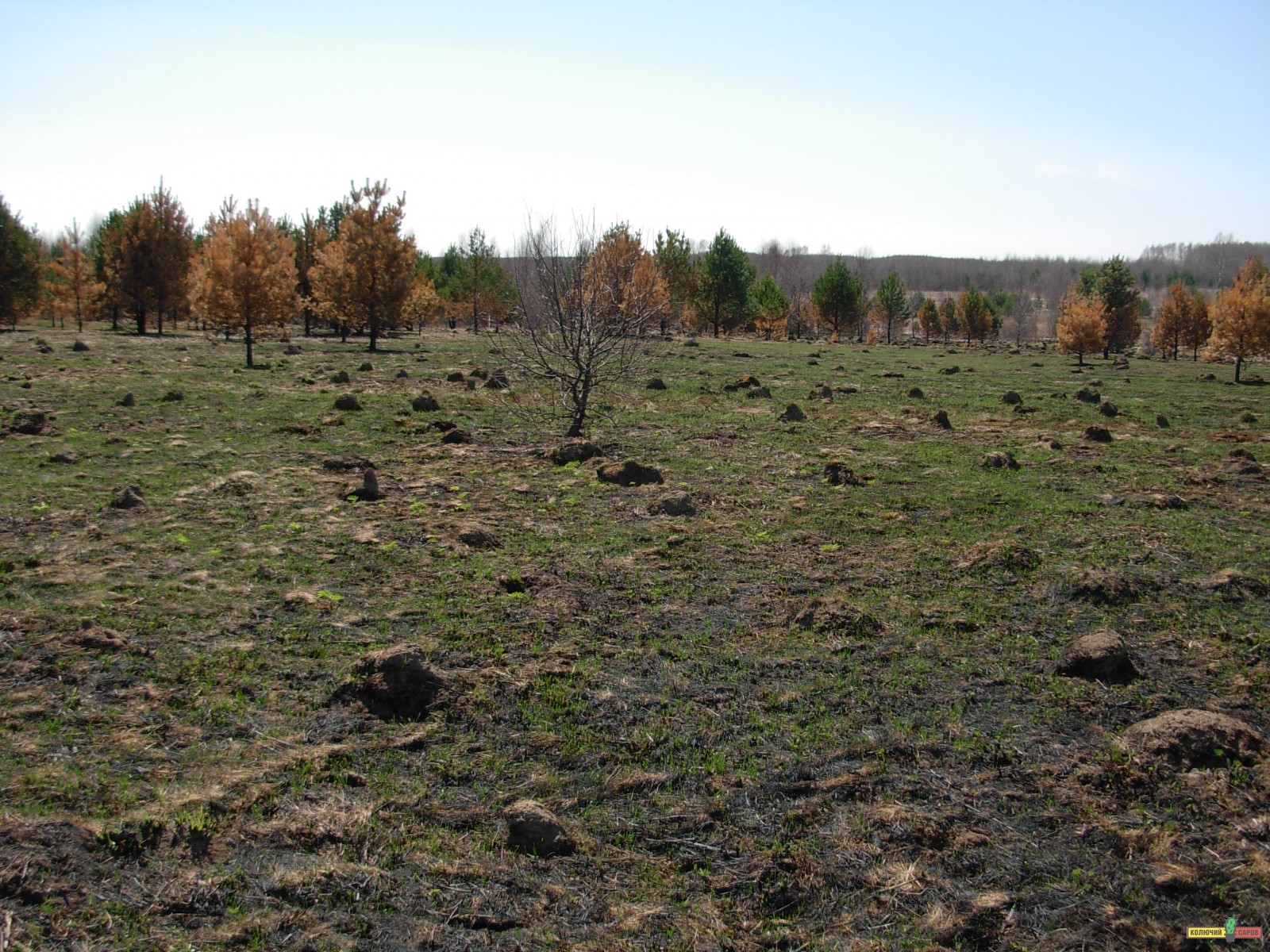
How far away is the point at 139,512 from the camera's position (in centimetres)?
944

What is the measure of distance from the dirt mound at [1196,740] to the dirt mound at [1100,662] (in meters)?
0.79

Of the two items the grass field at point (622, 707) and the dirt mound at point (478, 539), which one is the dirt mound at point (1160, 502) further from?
the dirt mound at point (478, 539)

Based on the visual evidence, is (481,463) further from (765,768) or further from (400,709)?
(765,768)

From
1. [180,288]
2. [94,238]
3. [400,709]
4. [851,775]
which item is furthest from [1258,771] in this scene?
[94,238]

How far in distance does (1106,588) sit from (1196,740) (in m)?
2.83

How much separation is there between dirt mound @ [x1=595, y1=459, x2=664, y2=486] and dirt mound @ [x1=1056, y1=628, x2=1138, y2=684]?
667cm

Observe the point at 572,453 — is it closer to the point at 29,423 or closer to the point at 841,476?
the point at 841,476

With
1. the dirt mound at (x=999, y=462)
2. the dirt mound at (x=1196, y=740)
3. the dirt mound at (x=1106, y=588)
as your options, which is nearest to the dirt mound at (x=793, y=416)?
the dirt mound at (x=999, y=462)

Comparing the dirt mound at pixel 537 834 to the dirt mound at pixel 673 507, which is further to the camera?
the dirt mound at pixel 673 507

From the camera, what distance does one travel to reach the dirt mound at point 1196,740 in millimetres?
4773

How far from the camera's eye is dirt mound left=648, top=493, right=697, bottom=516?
33.6 feet

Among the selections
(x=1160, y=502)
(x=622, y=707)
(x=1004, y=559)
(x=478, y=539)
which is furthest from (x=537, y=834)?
(x=1160, y=502)

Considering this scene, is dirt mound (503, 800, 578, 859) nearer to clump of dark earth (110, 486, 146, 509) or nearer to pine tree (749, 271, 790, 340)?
clump of dark earth (110, 486, 146, 509)

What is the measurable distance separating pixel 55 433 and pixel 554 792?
13.3 meters
